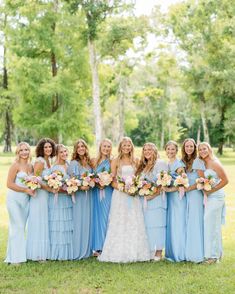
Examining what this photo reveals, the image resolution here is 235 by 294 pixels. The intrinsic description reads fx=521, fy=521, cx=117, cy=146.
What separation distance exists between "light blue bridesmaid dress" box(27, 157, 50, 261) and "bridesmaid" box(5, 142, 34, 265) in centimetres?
12

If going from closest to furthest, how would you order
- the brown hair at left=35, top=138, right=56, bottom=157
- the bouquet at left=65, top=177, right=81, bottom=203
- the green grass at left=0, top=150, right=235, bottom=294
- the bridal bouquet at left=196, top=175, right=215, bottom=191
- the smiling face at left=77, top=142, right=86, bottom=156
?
the green grass at left=0, top=150, right=235, bottom=294 < the bridal bouquet at left=196, top=175, right=215, bottom=191 < the bouquet at left=65, top=177, right=81, bottom=203 < the brown hair at left=35, top=138, right=56, bottom=157 < the smiling face at left=77, top=142, right=86, bottom=156

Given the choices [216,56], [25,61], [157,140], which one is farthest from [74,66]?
[157,140]

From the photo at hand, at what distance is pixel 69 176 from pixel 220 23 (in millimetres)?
39640

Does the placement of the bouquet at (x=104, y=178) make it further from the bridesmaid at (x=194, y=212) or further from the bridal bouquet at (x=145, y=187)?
the bridesmaid at (x=194, y=212)

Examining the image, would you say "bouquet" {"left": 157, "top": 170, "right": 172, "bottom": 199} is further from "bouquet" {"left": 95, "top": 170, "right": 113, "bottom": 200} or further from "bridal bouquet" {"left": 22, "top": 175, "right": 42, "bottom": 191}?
"bridal bouquet" {"left": 22, "top": 175, "right": 42, "bottom": 191}

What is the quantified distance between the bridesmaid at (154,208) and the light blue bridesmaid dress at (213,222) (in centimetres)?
72

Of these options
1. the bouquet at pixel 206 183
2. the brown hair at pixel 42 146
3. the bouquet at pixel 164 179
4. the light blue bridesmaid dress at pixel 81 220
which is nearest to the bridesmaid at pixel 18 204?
the brown hair at pixel 42 146

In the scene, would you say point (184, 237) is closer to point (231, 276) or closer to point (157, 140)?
point (231, 276)

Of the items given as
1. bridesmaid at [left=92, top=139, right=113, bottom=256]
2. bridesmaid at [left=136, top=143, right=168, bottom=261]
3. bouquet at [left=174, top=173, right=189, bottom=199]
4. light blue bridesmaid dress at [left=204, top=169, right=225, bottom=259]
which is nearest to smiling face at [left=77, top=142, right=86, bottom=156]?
bridesmaid at [left=92, top=139, right=113, bottom=256]

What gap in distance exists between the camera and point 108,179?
888 centimetres

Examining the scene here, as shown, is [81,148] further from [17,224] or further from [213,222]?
[213,222]

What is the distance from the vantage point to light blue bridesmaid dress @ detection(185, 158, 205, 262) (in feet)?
28.6

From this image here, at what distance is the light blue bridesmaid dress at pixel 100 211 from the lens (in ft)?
30.2

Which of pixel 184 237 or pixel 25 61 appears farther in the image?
pixel 25 61
